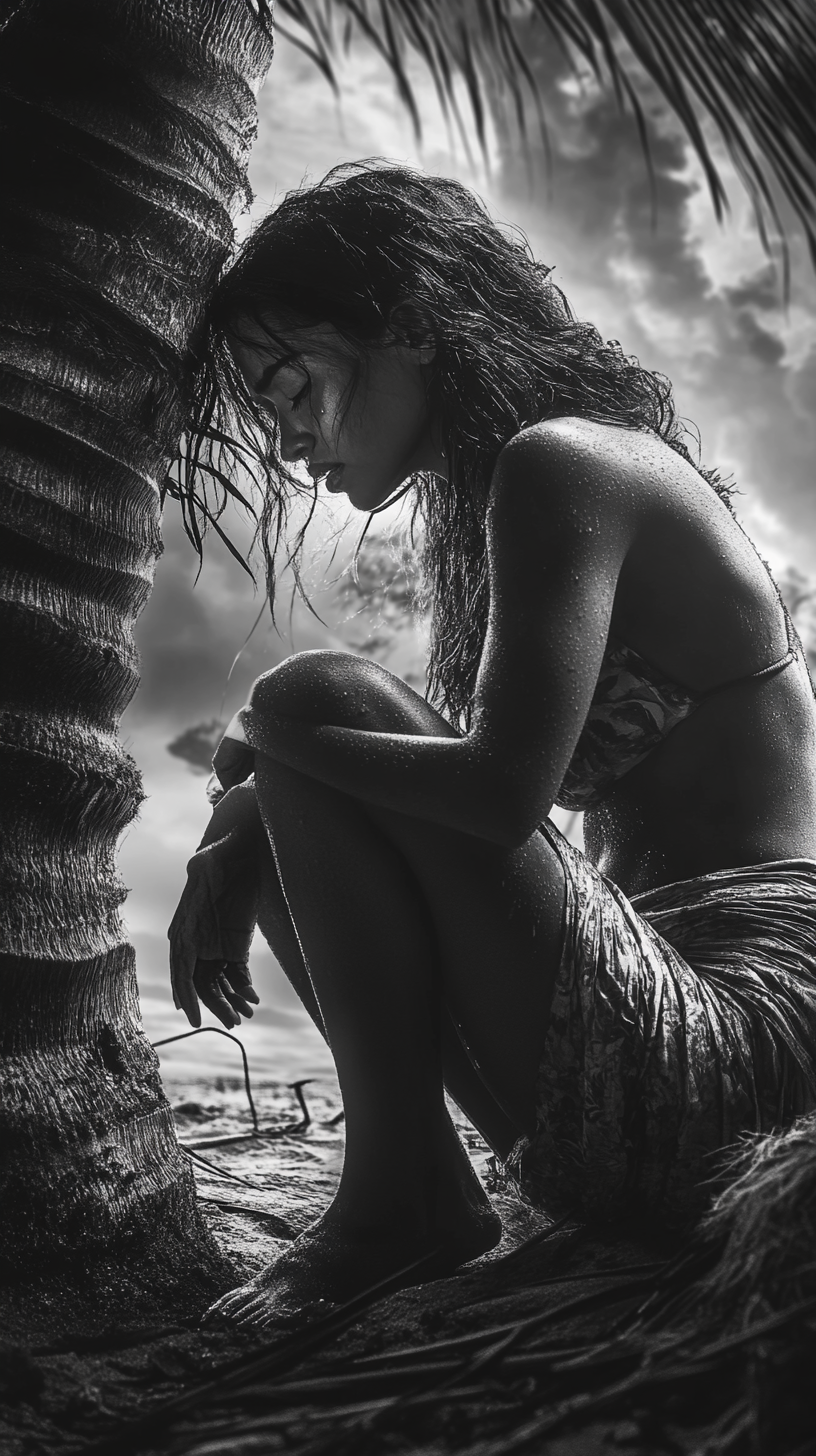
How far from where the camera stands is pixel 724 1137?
4.11ft

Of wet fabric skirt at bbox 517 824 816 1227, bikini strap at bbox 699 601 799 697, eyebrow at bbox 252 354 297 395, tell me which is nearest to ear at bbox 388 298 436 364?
eyebrow at bbox 252 354 297 395

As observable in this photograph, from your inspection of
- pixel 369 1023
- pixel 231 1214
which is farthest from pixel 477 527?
pixel 231 1214

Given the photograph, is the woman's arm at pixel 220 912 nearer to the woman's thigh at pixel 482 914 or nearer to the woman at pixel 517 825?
the woman at pixel 517 825

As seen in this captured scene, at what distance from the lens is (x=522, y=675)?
1251 mm

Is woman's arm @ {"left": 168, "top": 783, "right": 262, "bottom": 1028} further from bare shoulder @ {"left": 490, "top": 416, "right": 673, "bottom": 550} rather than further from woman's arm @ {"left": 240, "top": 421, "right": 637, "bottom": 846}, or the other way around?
bare shoulder @ {"left": 490, "top": 416, "right": 673, "bottom": 550}

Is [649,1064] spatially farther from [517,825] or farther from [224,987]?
[224,987]

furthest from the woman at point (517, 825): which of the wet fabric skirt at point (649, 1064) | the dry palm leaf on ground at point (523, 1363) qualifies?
the dry palm leaf on ground at point (523, 1363)

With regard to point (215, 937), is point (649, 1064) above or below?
below

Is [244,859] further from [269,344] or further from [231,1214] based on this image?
[269,344]

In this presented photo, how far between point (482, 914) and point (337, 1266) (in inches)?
19.1

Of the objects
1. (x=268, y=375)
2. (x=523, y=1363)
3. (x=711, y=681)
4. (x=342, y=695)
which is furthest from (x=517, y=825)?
(x=268, y=375)

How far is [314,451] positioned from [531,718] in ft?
2.42

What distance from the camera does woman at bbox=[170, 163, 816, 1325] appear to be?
126 cm

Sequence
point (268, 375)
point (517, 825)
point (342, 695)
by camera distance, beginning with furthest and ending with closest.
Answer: point (268, 375) < point (342, 695) < point (517, 825)
